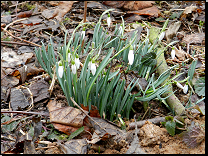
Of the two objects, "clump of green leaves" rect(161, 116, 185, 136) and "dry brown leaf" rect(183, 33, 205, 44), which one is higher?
"dry brown leaf" rect(183, 33, 205, 44)

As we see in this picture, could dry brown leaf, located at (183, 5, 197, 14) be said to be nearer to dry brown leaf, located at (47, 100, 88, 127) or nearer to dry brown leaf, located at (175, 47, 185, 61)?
dry brown leaf, located at (175, 47, 185, 61)

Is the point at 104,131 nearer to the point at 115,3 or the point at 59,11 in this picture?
the point at 59,11

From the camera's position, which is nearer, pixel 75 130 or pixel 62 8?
pixel 75 130

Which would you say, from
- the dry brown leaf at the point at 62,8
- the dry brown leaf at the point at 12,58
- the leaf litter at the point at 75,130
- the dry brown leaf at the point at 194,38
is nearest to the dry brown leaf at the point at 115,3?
the dry brown leaf at the point at 62,8

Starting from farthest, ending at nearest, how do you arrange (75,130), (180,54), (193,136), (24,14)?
(24,14) < (180,54) < (75,130) < (193,136)

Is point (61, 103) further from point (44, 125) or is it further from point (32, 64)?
point (32, 64)

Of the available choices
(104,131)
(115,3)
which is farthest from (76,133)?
(115,3)

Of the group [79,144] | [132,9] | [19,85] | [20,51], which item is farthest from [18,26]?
[79,144]

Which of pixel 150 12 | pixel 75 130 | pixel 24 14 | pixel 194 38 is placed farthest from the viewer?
pixel 150 12

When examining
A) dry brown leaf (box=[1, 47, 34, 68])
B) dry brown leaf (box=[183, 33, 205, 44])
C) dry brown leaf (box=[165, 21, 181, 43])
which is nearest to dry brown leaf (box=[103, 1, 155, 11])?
dry brown leaf (box=[165, 21, 181, 43])

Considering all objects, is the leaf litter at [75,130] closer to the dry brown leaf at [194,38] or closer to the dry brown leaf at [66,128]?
the dry brown leaf at [66,128]
